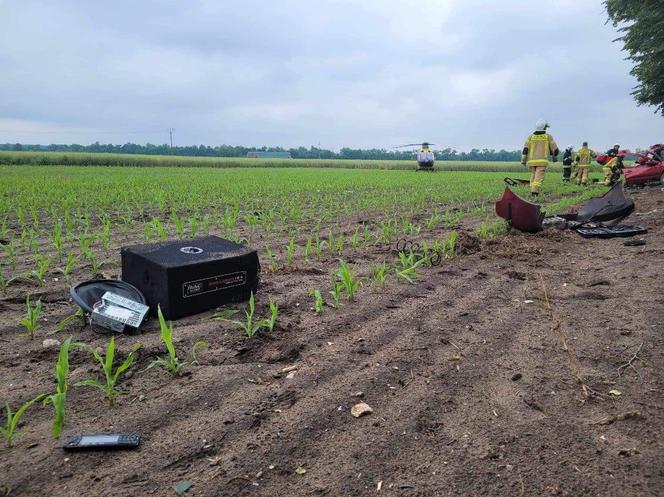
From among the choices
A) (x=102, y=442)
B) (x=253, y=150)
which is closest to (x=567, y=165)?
(x=102, y=442)

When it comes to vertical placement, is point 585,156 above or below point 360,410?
above

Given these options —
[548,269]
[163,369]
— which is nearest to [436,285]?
[548,269]

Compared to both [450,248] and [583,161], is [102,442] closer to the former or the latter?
[450,248]

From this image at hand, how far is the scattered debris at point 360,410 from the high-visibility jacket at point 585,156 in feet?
53.5

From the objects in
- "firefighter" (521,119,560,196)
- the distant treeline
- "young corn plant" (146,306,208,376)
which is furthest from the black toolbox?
the distant treeline

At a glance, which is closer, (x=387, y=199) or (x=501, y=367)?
(x=501, y=367)

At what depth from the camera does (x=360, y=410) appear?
2.11 meters

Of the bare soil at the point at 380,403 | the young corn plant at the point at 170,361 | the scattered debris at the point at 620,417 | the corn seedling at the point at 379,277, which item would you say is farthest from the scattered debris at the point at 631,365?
the young corn plant at the point at 170,361

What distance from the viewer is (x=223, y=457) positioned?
5.92 ft

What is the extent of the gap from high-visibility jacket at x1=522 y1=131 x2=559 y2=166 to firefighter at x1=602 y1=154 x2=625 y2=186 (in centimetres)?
456

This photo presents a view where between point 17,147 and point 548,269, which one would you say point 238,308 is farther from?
point 17,147

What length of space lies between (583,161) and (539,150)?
20.6ft

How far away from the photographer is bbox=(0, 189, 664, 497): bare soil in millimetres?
1682

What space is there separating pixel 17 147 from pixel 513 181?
304 feet
